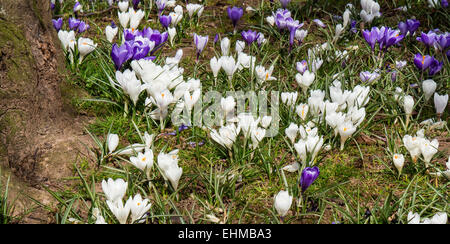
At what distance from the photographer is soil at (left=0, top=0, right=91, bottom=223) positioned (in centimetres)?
244

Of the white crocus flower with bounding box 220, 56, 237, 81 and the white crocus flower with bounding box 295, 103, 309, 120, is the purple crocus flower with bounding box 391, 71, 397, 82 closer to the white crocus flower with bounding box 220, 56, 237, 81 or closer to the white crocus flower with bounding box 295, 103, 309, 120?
the white crocus flower with bounding box 295, 103, 309, 120

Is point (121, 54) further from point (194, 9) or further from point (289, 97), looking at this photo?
point (194, 9)

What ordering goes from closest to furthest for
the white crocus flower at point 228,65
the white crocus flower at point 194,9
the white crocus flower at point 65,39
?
the white crocus flower at point 228,65 < the white crocus flower at point 65,39 < the white crocus flower at point 194,9

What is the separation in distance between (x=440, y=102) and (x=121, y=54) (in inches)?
75.0

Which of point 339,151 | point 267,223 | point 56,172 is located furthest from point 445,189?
point 56,172

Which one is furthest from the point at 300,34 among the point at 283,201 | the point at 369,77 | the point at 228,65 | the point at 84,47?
the point at 283,201

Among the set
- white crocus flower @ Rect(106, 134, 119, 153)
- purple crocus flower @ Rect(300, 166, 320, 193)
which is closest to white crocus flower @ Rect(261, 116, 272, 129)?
purple crocus flower @ Rect(300, 166, 320, 193)

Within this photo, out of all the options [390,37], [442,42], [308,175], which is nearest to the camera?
[308,175]

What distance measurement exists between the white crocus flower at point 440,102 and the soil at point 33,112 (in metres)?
2.06

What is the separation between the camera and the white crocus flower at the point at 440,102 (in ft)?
9.59

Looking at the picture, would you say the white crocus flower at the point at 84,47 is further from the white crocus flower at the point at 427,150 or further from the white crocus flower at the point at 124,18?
the white crocus flower at the point at 427,150

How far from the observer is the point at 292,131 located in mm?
2652

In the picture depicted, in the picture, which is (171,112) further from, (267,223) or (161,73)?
(267,223)

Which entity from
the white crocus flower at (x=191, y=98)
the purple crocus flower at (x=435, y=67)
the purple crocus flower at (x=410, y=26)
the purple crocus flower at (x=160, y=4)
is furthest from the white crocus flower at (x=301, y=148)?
the purple crocus flower at (x=160, y=4)
